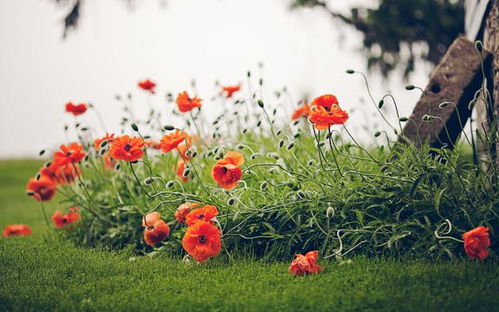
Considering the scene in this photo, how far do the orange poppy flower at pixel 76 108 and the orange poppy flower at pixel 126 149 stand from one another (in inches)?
39.5

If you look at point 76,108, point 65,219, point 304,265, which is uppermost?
point 76,108

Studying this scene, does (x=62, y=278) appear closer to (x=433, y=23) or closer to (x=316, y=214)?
(x=316, y=214)

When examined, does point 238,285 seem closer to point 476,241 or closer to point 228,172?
point 228,172

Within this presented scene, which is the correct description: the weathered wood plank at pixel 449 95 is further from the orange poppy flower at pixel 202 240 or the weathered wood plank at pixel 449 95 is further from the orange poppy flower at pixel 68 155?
the orange poppy flower at pixel 68 155

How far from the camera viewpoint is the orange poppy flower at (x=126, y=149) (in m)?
2.88

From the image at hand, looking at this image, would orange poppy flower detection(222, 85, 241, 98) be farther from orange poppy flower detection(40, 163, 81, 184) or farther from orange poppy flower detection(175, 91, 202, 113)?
orange poppy flower detection(40, 163, 81, 184)

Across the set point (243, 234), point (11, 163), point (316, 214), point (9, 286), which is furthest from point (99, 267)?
point (11, 163)

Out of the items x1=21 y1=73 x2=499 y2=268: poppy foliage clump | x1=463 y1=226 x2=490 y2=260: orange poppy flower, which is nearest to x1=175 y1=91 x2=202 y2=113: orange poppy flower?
x1=21 y1=73 x2=499 y2=268: poppy foliage clump

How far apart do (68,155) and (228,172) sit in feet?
4.05

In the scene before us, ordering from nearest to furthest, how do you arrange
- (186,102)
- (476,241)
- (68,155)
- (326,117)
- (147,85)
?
(476,241) → (326,117) → (186,102) → (68,155) → (147,85)

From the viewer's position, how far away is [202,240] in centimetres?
280

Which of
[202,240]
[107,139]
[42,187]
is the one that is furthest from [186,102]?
[42,187]

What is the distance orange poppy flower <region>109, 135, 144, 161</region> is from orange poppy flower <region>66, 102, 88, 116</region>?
1004 mm

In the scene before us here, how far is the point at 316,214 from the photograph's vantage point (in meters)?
3.00
